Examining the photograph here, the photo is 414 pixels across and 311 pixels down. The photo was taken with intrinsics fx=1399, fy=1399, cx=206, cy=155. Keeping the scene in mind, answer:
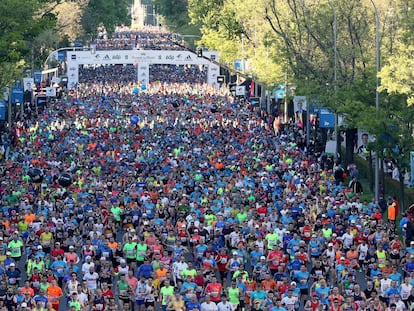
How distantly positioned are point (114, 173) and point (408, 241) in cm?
1257

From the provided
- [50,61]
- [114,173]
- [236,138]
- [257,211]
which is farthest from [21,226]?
[50,61]

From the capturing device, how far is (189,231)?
2906cm

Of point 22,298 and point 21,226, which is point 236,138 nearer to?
point 21,226

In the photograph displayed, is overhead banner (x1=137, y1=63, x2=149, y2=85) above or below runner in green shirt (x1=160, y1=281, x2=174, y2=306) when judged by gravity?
above

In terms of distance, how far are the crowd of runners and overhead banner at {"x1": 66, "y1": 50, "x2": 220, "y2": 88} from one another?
43.2m

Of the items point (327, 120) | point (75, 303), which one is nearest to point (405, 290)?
point (75, 303)

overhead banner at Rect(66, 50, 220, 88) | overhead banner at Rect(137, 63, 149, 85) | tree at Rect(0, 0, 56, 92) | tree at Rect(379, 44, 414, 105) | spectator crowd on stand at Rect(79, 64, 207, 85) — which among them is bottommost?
spectator crowd on stand at Rect(79, 64, 207, 85)

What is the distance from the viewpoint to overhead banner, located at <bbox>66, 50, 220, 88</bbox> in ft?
312

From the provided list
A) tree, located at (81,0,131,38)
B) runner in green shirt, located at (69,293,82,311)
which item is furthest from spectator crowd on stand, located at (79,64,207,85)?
runner in green shirt, located at (69,293,82,311)

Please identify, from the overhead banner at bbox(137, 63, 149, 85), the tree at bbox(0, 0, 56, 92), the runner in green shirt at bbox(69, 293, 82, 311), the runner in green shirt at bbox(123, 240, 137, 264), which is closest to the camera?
the runner in green shirt at bbox(69, 293, 82, 311)

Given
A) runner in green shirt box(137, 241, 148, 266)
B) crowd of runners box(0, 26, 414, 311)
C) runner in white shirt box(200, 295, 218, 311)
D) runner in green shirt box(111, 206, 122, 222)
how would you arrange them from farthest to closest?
1. runner in green shirt box(111, 206, 122, 222)
2. runner in green shirt box(137, 241, 148, 266)
3. crowd of runners box(0, 26, 414, 311)
4. runner in white shirt box(200, 295, 218, 311)

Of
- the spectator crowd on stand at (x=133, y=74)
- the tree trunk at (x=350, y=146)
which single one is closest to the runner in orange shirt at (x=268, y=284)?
the tree trunk at (x=350, y=146)

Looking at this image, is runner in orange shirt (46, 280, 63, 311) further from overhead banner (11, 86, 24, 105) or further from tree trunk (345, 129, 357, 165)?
overhead banner (11, 86, 24, 105)

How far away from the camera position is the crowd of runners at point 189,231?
2231cm
